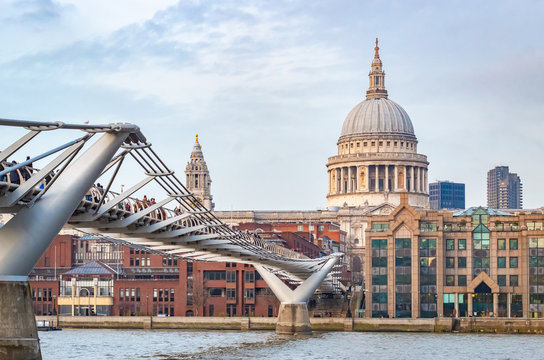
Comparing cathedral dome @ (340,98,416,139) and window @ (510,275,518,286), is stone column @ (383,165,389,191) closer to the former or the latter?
cathedral dome @ (340,98,416,139)

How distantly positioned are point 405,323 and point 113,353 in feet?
103

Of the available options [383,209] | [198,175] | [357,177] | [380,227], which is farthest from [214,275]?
[357,177]

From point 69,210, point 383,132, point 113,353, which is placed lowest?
point 113,353

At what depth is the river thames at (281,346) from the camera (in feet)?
207

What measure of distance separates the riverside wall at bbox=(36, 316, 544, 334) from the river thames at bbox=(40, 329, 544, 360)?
363 centimetres

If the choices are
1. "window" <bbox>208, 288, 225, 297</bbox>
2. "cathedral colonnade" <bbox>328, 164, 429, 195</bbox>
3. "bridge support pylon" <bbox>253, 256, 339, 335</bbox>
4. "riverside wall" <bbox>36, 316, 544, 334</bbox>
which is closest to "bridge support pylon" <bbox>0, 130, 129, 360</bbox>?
"bridge support pylon" <bbox>253, 256, 339, 335</bbox>

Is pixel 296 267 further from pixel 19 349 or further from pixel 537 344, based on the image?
pixel 19 349

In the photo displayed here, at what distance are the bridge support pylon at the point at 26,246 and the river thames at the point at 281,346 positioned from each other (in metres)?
21.4

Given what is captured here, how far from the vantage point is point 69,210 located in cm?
→ 3816

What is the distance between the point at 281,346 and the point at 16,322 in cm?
3506

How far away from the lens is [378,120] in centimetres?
19200

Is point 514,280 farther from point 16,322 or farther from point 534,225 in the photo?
point 16,322

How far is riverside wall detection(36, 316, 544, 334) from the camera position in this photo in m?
87.2

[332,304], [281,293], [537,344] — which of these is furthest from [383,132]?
[537,344]
